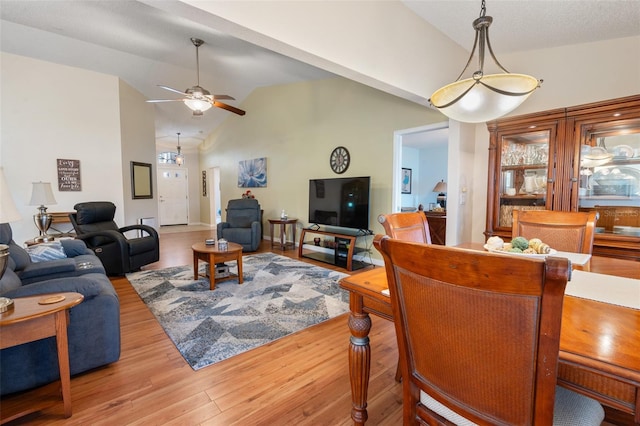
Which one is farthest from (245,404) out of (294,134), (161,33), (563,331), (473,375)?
(294,134)

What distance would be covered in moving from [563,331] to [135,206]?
259 inches

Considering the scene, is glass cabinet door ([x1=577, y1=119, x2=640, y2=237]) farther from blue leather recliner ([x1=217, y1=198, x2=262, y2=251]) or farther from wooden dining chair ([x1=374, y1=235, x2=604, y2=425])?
blue leather recliner ([x1=217, y1=198, x2=262, y2=251])

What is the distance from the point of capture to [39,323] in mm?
1430

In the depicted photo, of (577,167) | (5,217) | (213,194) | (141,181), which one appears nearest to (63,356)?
(5,217)

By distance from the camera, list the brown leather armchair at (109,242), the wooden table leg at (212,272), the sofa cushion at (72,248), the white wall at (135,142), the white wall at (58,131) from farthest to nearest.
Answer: the white wall at (135,142) → the white wall at (58,131) → the brown leather armchair at (109,242) → the wooden table leg at (212,272) → the sofa cushion at (72,248)

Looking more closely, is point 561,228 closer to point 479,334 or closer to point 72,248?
point 479,334

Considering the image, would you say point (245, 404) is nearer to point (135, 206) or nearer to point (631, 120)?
point (631, 120)

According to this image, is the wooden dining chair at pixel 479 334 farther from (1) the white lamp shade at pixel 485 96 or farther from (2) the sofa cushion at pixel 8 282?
(2) the sofa cushion at pixel 8 282

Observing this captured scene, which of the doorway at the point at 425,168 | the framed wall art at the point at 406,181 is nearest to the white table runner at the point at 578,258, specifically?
the doorway at the point at 425,168

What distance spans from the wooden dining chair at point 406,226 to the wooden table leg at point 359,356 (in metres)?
0.53

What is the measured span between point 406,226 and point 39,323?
6.65 ft

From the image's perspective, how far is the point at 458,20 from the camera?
2.67 metres

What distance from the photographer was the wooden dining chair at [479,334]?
0.58 m

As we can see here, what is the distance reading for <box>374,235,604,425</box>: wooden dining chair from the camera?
0.58 m
